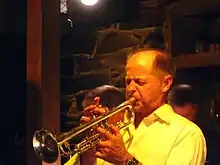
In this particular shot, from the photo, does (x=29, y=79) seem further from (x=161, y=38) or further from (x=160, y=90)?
(x=161, y=38)

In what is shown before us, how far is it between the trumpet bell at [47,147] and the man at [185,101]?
147cm

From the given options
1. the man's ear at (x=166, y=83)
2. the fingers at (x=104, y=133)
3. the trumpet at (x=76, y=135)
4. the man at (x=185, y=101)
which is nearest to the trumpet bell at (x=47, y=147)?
the trumpet at (x=76, y=135)

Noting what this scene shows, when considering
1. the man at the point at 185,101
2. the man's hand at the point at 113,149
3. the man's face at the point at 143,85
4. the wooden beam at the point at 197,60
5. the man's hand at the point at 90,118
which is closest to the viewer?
the man's hand at the point at 113,149

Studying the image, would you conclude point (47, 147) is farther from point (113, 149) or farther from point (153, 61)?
point (153, 61)

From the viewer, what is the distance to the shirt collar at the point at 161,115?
2.02 metres

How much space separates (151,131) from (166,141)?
9 centimetres

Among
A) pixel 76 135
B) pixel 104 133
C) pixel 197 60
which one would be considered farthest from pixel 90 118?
pixel 197 60

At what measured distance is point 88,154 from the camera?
7.02ft

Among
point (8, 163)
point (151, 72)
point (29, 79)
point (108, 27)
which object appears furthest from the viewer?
point (108, 27)

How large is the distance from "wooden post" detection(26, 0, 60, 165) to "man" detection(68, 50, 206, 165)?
1.82ft

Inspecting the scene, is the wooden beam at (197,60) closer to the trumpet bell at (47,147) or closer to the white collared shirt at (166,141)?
the white collared shirt at (166,141)

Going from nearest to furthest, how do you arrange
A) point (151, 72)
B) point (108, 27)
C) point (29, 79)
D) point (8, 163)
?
point (151, 72) → point (29, 79) → point (8, 163) → point (108, 27)

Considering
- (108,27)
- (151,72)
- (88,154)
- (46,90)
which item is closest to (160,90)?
(151,72)

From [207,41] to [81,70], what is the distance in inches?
39.0
